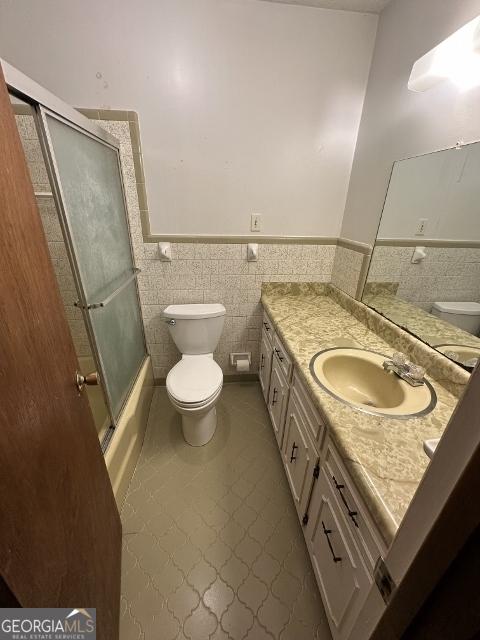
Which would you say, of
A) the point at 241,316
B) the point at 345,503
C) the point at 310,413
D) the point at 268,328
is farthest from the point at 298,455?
the point at 241,316

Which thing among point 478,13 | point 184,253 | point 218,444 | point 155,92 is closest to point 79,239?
point 184,253

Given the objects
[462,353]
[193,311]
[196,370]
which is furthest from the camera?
[193,311]

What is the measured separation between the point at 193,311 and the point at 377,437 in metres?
1.32

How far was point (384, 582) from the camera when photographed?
44 cm

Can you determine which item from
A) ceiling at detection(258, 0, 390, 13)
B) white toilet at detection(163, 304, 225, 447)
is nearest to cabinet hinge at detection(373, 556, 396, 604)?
white toilet at detection(163, 304, 225, 447)

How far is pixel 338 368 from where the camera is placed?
119 centimetres

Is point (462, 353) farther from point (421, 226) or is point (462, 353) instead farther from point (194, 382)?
point (194, 382)

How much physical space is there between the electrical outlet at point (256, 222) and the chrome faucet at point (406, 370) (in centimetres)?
116

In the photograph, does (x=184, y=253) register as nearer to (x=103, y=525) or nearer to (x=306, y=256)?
(x=306, y=256)

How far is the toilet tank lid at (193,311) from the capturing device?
175 cm

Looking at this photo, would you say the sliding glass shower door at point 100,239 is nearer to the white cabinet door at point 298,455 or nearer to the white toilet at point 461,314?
the white cabinet door at point 298,455

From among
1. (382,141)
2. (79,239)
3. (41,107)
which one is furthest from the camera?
(382,141)

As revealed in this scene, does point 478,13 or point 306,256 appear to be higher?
point 478,13

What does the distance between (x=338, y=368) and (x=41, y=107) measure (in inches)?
58.5
